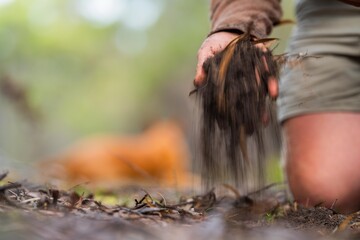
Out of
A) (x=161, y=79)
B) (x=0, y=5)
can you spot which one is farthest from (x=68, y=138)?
(x=0, y=5)

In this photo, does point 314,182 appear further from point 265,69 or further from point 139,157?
point 139,157

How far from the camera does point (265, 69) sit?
1843mm

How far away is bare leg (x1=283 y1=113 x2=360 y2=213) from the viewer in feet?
9.38

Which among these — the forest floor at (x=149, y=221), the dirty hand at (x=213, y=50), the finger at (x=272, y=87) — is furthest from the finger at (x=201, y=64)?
the forest floor at (x=149, y=221)

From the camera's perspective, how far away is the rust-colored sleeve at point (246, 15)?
2.19 m

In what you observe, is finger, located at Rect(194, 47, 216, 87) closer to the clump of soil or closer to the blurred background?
the clump of soil

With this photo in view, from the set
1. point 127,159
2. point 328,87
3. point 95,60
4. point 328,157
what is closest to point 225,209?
point 328,157

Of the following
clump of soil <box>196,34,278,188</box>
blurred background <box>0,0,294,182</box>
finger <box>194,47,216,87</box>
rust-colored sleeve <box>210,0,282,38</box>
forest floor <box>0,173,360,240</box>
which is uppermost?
blurred background <box>0,0,294,182</box>

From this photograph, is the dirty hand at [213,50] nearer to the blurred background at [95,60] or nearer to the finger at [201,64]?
the finger at [201,64]

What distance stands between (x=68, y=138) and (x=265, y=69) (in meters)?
21.0

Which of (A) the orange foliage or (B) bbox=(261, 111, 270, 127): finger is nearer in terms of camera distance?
(B) bbox=(261, 111, 270, 127): finger

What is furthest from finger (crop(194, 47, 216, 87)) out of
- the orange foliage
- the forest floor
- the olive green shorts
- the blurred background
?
the blurred background

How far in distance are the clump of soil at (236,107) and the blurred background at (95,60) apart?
1043 centimetres

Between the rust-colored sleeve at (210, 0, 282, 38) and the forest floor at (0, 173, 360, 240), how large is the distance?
0.64 metres
